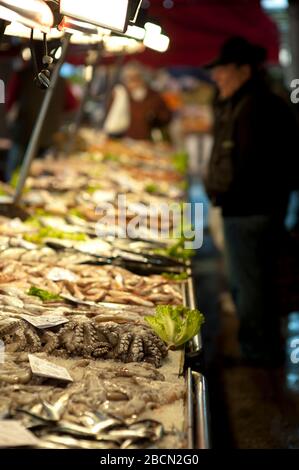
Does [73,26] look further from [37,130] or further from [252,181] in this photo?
[252,181]

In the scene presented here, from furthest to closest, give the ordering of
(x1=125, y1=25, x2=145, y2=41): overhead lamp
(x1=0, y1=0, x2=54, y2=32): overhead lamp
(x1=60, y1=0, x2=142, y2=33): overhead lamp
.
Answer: (x1=125, y1=25, x2=145, y2=41): overhead lamp
(x1=60, y1=0, x2=142, y2=33): overhead lamp
(x1=0, y1=0, x2=54, y2=32): overhead lamp

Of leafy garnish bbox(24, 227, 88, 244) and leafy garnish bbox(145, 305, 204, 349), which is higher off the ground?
leafy garnish bbox(24, 227, 88, 244)

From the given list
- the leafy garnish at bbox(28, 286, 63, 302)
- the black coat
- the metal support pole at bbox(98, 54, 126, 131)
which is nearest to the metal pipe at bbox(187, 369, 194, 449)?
the leafy garnish at bbox(28, 286, 63, 302)

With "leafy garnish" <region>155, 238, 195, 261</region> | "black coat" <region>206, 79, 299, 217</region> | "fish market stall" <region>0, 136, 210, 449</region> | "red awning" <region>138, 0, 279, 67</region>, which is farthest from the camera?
"red awning" <region>138, 0, 279, 67</region>

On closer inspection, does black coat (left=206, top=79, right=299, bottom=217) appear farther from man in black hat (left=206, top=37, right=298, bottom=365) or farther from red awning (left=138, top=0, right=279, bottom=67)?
red awning (left=138, top=0, right=279, bottom=67)

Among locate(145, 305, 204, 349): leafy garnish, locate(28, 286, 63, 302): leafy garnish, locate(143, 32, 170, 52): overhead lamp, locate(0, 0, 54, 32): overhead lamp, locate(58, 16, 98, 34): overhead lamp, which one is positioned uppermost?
locate(143, 32, 170, 52): overhead lamp

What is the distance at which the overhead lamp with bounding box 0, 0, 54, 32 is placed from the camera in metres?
3.43

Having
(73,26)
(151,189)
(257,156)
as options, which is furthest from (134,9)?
(151,189)

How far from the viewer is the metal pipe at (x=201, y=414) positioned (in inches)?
115

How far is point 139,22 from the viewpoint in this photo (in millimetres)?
5020

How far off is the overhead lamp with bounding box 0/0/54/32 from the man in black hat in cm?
298

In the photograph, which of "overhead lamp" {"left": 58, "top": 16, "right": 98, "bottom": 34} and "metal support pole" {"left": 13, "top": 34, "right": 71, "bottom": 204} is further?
"metal support pole" {"left": 13, "top": 34, "right": 71, "bottom": 204}

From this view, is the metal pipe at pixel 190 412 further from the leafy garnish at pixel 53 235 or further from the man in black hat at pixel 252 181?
the man in black hat at pixel 252 181

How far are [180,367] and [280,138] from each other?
11.0ft
